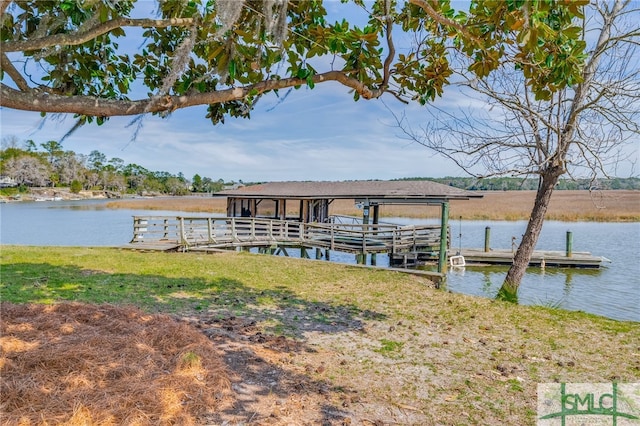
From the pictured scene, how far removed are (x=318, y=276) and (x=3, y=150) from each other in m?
116

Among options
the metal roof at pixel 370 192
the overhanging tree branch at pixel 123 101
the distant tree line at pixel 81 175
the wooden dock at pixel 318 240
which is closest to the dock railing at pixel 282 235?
the wooden dock at pixel 318 240

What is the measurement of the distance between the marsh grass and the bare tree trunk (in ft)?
4.38

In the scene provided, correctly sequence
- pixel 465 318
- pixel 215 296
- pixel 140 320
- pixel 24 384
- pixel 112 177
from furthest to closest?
pixel 112 177, pixel 215 296, pixel 465 318, pixel 140 320, pixel 24 384

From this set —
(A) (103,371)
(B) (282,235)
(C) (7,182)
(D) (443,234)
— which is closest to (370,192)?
(B) (282,235)

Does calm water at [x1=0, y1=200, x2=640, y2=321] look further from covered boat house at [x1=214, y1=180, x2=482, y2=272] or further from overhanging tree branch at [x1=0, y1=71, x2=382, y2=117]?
overhanging tree branch at [x1=0, y1=71, x2=382, y2=117]

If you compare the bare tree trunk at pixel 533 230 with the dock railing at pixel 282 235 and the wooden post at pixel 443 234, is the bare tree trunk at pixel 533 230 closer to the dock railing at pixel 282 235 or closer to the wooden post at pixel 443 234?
the wooden post at pixel 443 234

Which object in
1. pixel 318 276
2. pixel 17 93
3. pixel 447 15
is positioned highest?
pixel 447 15

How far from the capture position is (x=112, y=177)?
11344 centimetres

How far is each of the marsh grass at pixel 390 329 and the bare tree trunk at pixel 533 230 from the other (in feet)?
4.38

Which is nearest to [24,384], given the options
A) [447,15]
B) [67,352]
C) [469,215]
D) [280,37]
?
[67,352]

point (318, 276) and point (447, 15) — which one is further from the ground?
point (447, 15)

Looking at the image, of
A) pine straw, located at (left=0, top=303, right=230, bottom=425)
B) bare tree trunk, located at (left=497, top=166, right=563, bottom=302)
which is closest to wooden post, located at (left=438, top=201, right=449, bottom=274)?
bare tree trunk, located at (left=497, top=166, right=563, bottom=302)

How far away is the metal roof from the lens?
53.7ft

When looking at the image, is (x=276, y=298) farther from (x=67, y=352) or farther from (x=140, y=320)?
(x=67, y=352)
